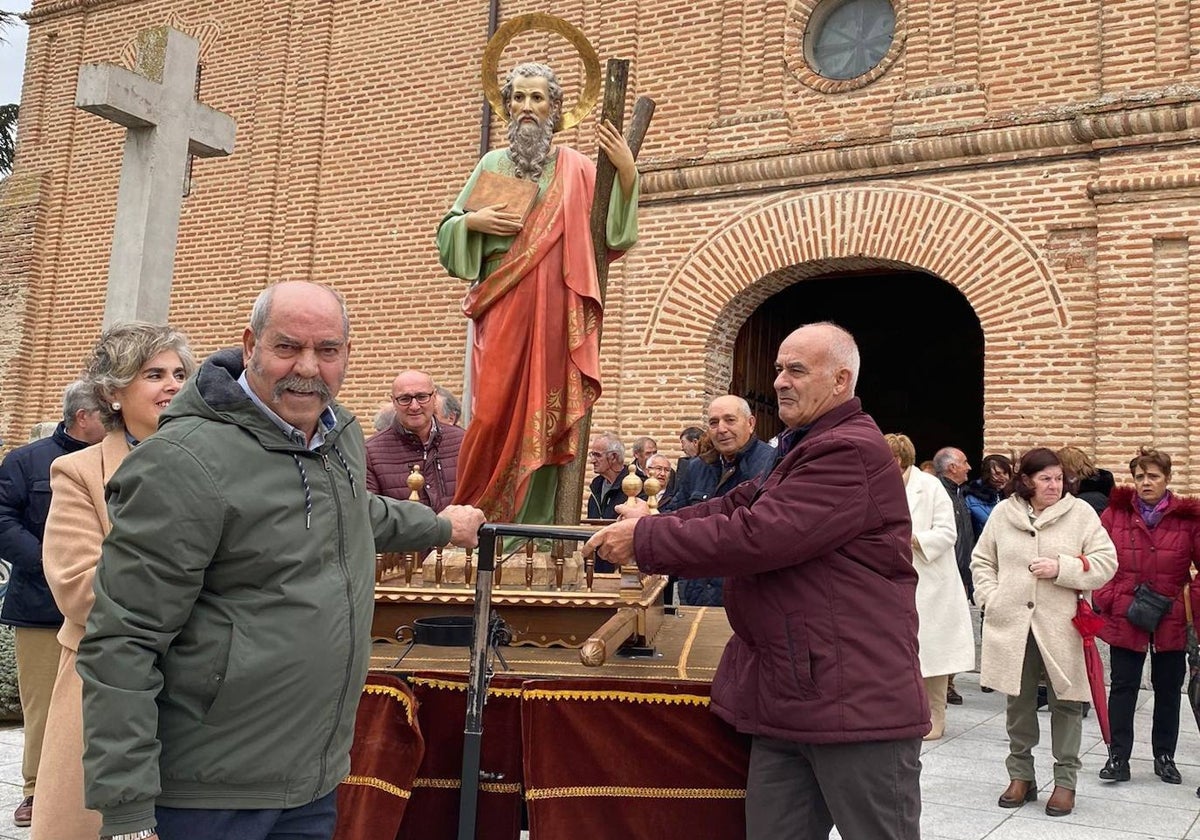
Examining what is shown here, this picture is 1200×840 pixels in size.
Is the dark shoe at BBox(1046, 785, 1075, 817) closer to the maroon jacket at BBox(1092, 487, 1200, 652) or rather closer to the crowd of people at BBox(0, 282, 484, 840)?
the maroon jacket at BBox(1092, 487, 1200, 652)

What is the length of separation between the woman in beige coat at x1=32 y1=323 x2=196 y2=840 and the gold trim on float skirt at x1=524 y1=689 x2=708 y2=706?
108cm

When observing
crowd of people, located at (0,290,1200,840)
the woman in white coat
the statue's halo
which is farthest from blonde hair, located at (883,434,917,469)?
crowd of people, located at (0,290,1200,840)

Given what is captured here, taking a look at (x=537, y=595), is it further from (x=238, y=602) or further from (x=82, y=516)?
(x=238, y=602)

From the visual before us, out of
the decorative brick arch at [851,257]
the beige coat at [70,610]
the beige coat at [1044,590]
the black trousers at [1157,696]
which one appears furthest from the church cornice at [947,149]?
the beige coat at [70,610]

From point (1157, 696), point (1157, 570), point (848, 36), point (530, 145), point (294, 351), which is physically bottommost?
point (1157, 696)

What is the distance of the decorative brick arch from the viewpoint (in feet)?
26.9

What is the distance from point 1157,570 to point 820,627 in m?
3.86

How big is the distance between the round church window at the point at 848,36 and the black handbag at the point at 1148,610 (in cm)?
546

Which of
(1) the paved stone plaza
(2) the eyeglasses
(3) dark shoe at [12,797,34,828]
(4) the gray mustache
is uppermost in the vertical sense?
(2) the eyeglasses

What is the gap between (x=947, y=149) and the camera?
8.46 metres

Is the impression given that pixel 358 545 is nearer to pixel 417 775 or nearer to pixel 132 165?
pixel 417 775

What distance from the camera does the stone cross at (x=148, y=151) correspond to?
6754 millimetres

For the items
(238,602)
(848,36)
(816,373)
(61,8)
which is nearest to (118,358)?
(238,602)

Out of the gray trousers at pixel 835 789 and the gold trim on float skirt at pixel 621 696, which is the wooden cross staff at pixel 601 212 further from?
the gray trousers at pixel 835 789
